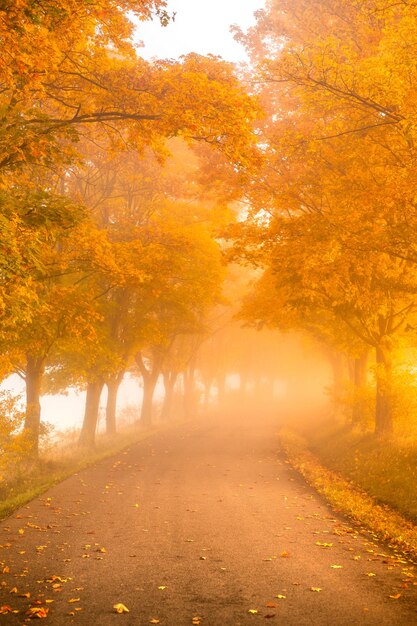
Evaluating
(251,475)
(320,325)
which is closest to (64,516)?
(251,475)

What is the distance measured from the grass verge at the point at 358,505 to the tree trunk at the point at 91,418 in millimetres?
9453

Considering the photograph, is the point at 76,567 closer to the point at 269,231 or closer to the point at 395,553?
the point at 395,553

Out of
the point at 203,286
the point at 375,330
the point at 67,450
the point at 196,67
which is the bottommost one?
the point at 67,450

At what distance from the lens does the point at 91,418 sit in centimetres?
2470

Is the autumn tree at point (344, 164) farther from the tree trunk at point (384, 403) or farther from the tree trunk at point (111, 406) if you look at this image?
the tree trunk at point (111, 406)

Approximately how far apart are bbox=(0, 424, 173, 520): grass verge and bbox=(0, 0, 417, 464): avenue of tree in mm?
1233

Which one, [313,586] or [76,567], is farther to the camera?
[76,567]

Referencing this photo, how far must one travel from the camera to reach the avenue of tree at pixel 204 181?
389 inches

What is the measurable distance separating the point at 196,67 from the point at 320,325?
51.5ft

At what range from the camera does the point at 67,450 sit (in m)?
23.8

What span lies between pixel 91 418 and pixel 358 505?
1581cm

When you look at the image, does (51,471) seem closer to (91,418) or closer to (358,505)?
(91,418)

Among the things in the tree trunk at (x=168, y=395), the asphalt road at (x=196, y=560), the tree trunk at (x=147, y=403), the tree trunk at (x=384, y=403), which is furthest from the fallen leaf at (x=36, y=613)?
the tree trunk at (x=168, y=395)

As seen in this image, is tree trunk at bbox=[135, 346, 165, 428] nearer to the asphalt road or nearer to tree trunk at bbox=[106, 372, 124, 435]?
tree trunk at bbox=[106, 372, 124, 435]
